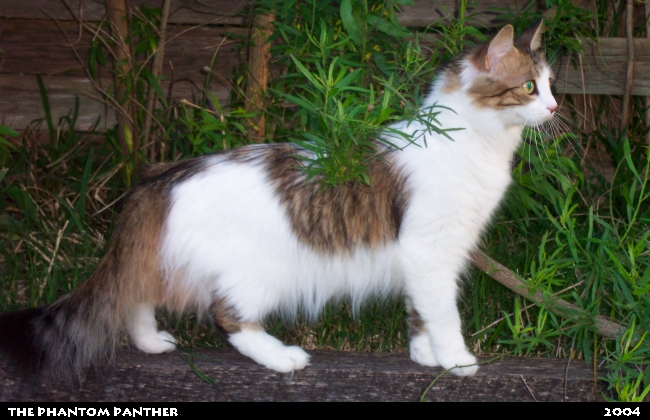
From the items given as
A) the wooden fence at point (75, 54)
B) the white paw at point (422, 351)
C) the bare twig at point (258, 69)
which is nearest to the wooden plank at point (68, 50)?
the wooden fence at point (75, 54)

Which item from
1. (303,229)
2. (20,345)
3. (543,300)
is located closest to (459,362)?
(543,300)

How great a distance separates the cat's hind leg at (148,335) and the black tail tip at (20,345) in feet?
1.29

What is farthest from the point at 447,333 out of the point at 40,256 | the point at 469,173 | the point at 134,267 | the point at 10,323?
the point at 40,256

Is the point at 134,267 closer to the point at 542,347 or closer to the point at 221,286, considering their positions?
the point at 221,286

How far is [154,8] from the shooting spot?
4609 millimetres

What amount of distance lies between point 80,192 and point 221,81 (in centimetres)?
115

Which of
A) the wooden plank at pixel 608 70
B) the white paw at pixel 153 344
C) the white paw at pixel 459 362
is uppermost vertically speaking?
the wooden plank at pixel 608 70

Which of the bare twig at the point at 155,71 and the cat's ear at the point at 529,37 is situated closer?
the cat's ear at the point at 529,37

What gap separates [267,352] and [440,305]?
0.70 metres

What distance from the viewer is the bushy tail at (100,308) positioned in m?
2.84

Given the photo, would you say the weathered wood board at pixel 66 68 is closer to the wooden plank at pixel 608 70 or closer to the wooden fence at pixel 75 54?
the wooden fence at pixel 75 54

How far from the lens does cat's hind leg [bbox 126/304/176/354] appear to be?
10.3 ft

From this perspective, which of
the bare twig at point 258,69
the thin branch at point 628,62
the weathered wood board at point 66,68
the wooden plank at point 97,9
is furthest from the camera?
the weathered wood board at point 66,68

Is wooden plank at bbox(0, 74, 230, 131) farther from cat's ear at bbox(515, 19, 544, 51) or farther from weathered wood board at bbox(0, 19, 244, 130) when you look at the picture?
cat's ear at bbox(515, 19, 544, 51)
